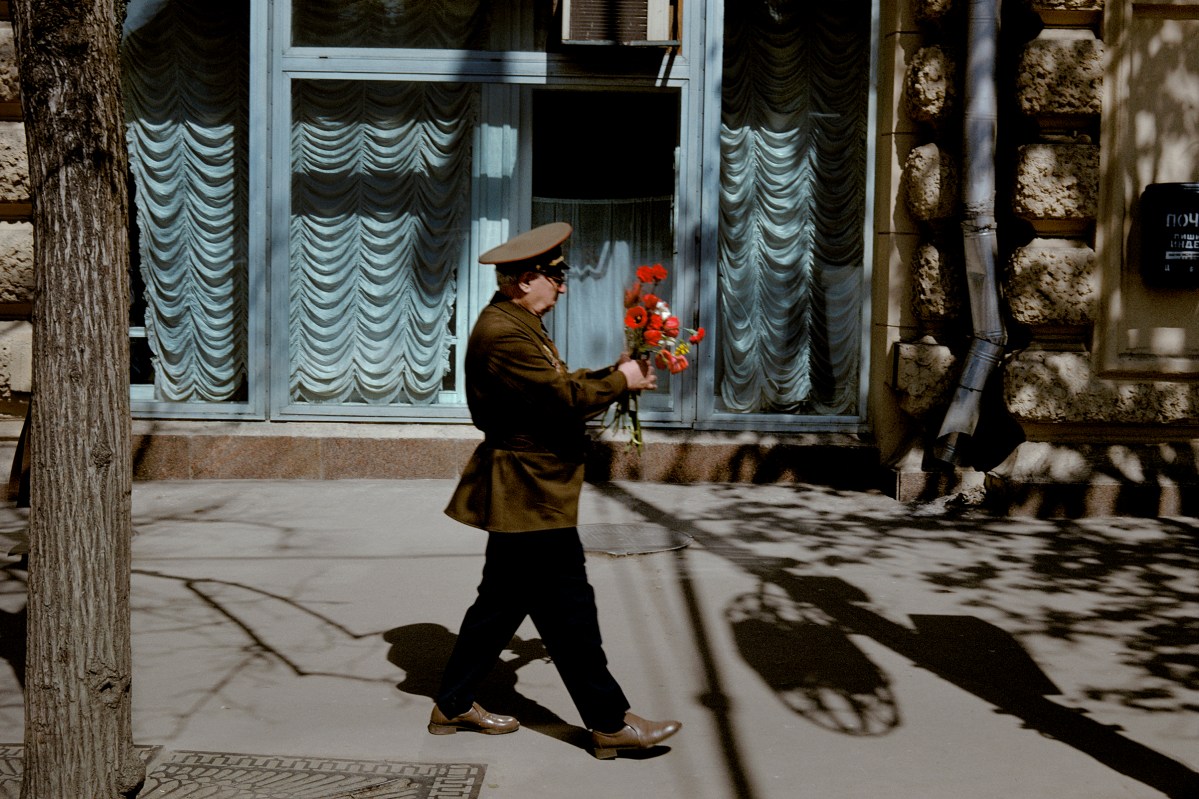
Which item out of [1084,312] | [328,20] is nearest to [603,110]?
[328,20]

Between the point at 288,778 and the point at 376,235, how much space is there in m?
6.64

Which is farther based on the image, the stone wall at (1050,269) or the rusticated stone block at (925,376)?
the rusticated stone block at (925,376)

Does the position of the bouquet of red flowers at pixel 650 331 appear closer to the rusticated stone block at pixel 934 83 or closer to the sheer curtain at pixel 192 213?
the rusticated stone block at pixel 934 83

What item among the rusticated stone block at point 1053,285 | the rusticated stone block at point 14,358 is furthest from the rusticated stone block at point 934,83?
the rusticated stone block at point 14,358

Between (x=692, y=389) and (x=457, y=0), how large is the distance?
3486mm

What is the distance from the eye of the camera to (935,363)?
376 inches

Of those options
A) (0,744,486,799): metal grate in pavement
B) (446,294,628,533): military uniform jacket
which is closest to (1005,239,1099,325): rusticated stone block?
(446,294,628,533): military uniform jacket

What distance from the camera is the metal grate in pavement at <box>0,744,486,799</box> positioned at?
14.2 feet

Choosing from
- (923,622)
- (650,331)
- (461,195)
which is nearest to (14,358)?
(461,195)

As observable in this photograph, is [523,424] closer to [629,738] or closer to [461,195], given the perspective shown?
[629,738]

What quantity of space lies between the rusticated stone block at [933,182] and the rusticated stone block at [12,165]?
6.26 meters

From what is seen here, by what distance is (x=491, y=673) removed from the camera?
5.73 meters

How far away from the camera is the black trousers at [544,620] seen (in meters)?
4.75

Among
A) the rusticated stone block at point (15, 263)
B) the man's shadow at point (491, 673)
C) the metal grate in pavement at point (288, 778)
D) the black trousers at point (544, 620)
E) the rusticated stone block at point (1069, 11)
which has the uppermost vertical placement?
the rusticated stone block at point (1069, 11)
